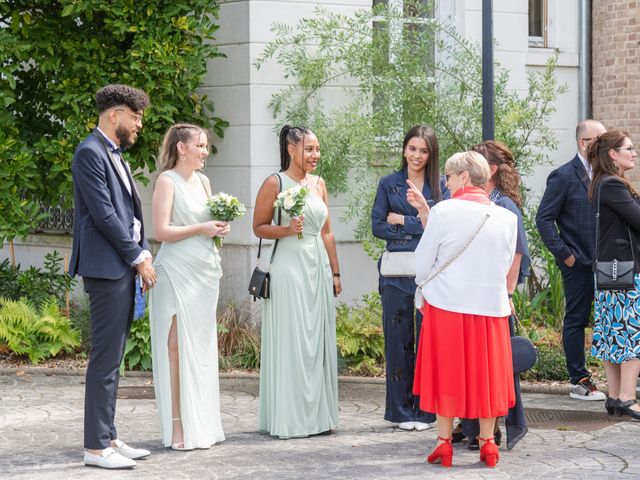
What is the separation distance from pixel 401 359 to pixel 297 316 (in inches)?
30.9

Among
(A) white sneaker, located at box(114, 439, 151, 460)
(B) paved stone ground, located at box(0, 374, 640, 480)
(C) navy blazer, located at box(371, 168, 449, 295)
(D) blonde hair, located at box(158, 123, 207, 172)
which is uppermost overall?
(D) blonde hair, located at box(158, 123, 207, 172)

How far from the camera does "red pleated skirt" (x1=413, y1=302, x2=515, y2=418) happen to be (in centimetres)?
746

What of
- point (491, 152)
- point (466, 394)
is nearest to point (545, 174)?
point (491, 152)

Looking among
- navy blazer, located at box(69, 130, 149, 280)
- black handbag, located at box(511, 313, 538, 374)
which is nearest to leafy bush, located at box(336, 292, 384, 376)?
black handbag, located at box(511, 313, 538, 374)

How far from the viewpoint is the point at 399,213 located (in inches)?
346

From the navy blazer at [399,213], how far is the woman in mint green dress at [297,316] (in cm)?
40

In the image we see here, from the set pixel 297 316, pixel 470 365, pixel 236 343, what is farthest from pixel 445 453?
pixel 236 343

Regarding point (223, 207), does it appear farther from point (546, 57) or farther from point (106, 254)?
point (546, 57)

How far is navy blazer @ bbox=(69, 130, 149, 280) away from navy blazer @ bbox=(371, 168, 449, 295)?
6.37 ft

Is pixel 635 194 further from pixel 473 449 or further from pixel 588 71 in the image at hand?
pixel 588 71

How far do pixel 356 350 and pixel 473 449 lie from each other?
3.10m

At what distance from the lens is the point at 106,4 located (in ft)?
37.8

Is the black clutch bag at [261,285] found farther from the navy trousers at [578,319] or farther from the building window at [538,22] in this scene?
the building window at [538,22]

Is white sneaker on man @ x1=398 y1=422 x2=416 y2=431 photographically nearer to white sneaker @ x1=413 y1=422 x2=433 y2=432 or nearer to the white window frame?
white sneaker @ x1=413 y1=422 x2=433 y2=432
